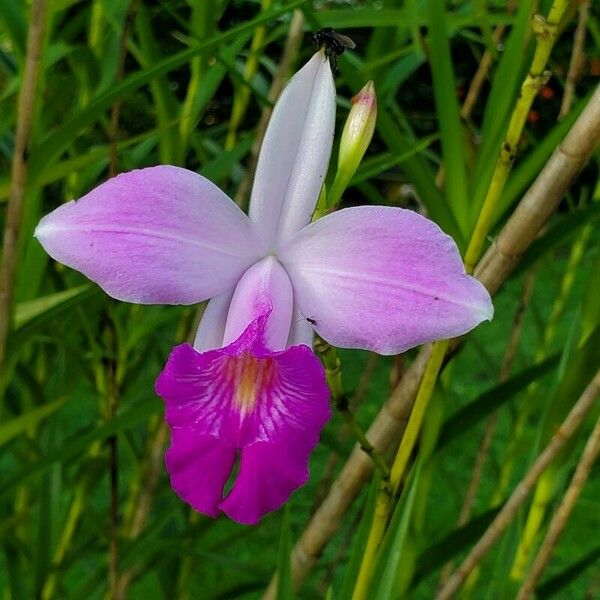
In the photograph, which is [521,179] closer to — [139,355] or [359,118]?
[359,118]

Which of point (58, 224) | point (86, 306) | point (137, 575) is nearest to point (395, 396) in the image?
point (58, 224)

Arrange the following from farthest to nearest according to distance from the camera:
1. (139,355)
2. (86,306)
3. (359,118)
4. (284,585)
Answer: (139,355), (86,306), (284,585), (359,118)

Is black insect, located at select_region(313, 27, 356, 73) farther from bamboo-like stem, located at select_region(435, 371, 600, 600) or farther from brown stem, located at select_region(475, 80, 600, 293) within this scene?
bamboo-like stem, located at select_region(435, 371, 600, 600)

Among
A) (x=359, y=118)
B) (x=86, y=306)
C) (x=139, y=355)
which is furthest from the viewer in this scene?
(x=139, y=355)

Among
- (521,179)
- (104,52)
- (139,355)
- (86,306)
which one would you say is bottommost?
(139,355)

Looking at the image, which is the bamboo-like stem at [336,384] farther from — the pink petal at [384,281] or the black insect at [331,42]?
the black insect at [331,42]

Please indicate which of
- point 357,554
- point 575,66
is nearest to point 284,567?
point 357,554
